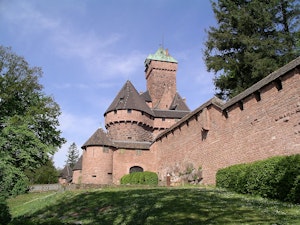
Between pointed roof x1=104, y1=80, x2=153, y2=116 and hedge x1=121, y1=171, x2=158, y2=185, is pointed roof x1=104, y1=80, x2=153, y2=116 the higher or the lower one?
the higher one

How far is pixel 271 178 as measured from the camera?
450 inches

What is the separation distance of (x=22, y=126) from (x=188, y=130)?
42.0 ft

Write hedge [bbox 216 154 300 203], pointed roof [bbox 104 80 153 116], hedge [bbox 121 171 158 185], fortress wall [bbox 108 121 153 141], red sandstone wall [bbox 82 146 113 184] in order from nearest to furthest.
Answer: hedge [bbox 216 154 300 203], hedge [bbox 121 171 158 185], red sandstone wall [bbox 82 146 113 184], fortress wall [bbox 108 121 153 141], pointed roof [bbox 104 80 153 116]

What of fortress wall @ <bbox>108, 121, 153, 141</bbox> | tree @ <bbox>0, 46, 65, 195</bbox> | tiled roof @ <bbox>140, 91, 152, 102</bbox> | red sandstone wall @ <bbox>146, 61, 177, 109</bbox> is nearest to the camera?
tree @ <bbox>0, 46, 65, 195</bbox>

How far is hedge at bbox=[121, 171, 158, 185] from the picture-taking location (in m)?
30.6

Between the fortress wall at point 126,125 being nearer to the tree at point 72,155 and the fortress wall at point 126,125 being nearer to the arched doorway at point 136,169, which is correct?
the arched doorway at point 136,169

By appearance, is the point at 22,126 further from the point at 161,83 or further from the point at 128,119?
the point at 161,83

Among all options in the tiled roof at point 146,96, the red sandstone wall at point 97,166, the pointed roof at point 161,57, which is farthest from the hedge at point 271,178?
the pointed roof at point 161,57

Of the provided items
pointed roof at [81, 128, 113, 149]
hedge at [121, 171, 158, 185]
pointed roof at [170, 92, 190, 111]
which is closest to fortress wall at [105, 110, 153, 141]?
pointed roof at [81, 128, 113, 149]

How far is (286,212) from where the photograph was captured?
341 inches

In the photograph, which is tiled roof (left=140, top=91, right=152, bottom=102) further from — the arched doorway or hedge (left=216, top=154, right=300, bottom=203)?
hedge (left=216, top=154, right=300, bottom=203)

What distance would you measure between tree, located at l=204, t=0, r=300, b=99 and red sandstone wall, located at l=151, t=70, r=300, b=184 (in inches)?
232

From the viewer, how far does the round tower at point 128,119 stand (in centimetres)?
3772

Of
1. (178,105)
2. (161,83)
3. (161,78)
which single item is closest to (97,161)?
(178,105)
